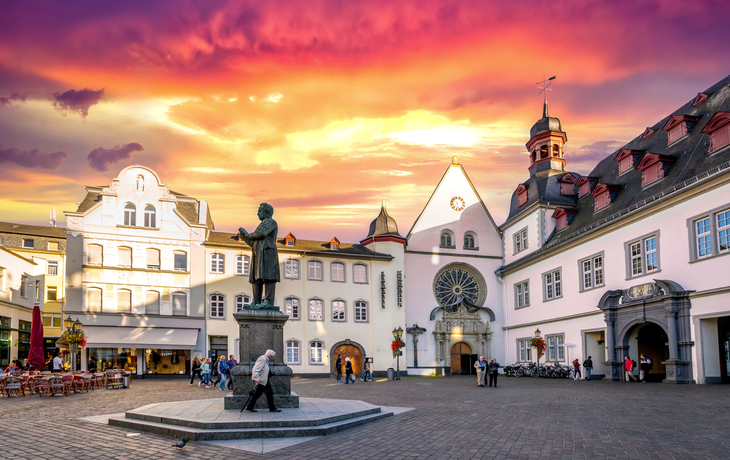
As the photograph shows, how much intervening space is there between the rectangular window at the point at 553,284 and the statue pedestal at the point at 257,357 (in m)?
28.8

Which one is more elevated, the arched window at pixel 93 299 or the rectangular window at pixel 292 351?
the arched window at pixel 93 299

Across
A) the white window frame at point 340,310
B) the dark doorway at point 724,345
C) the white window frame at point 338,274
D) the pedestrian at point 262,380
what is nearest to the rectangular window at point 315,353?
the white window frame at point 340,310

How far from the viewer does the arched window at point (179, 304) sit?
41.3m

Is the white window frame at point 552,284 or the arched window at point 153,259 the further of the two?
the arched window at point 153,259

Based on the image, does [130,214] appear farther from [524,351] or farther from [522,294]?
[524,351]

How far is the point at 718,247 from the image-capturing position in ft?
83.9

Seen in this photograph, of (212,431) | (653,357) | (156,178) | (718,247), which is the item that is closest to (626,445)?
(212,431)

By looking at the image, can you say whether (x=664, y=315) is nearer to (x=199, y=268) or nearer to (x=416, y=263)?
(x=416, y=263)

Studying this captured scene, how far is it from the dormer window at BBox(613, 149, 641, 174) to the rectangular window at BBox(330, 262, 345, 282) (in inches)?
793

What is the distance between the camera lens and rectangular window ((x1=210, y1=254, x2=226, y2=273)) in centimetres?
4288

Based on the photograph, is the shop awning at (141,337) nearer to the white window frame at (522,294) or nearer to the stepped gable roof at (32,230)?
the stepped gable roof at (32,230)

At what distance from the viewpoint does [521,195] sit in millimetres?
49344

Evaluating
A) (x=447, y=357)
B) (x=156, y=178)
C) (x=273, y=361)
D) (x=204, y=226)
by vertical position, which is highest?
(x=156, y=178)

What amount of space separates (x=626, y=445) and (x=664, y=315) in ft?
64.9
